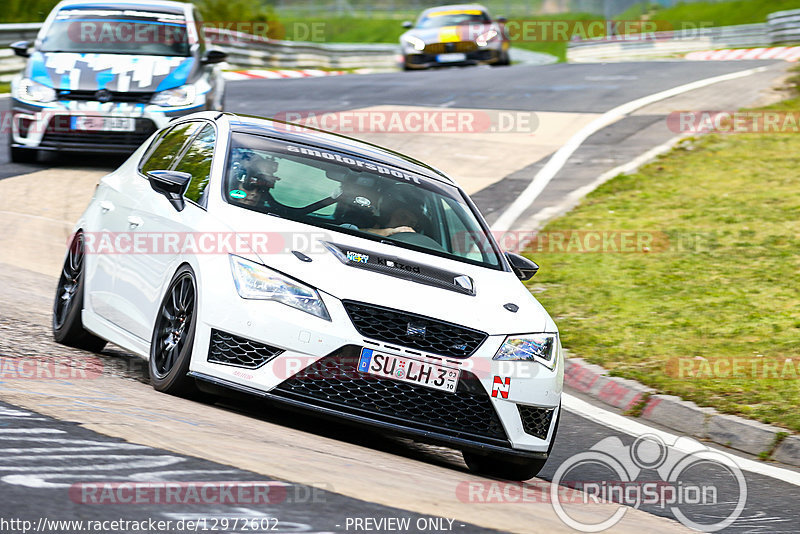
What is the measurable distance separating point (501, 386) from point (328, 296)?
3.11ft

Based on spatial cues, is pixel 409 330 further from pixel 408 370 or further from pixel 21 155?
pixel 21 155

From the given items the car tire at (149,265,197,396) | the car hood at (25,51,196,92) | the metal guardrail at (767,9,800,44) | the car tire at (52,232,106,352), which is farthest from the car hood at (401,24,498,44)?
the car tire at (149,265,197,396)

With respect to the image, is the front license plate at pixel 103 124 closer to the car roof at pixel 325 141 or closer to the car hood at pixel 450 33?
the car roof at pixel 325 141

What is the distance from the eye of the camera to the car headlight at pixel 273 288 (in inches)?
223

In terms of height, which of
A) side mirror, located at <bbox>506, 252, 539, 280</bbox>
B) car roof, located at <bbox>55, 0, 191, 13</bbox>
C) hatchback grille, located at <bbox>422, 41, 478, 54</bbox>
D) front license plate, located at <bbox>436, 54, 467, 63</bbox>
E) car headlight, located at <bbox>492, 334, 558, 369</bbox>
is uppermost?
car roof, located at <bbox>55, 0, 191, 13</bbox>

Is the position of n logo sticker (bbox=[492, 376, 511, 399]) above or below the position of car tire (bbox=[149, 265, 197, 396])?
below

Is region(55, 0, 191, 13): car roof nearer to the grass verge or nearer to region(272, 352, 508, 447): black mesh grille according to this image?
the grass verge

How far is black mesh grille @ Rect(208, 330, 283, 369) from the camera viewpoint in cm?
570

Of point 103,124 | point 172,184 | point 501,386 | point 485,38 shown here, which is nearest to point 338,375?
point 501,386

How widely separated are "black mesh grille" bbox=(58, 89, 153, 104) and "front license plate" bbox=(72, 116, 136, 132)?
21 cm

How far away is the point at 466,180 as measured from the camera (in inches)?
616

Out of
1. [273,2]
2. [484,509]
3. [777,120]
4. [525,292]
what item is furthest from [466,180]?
[273,2]

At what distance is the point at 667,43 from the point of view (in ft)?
127

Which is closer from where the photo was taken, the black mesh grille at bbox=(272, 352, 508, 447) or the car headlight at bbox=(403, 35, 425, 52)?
the black mesh grille at bbox=(272, 352, 508, 447)
